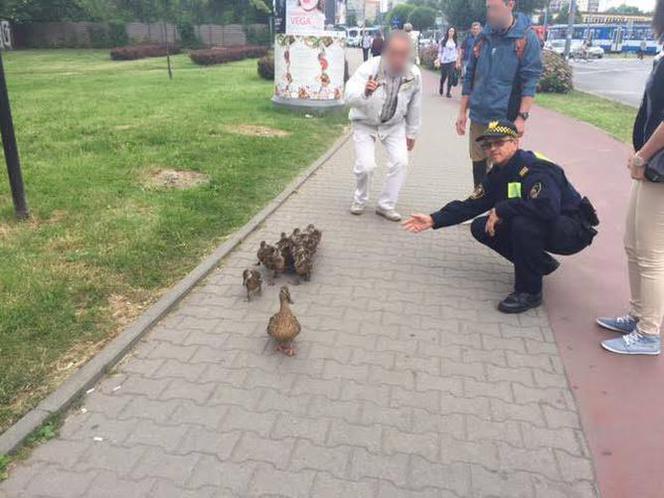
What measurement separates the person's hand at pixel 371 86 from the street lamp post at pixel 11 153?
311cm

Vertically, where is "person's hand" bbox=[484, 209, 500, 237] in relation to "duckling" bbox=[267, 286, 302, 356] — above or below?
above

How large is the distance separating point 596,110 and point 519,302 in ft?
42.5

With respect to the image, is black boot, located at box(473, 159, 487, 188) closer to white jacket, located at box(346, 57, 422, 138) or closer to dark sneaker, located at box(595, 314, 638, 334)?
white jacket, located at box(346, 57, 422, 138)

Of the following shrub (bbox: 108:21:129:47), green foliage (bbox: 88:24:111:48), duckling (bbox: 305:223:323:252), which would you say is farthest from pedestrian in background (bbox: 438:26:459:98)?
green foliage (bbox: 88:24:111:48)

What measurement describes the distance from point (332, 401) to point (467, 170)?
6.39 m

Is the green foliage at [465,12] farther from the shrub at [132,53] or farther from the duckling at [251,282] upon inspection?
the duckling at [251,282]

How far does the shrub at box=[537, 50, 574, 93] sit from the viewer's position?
18938mm

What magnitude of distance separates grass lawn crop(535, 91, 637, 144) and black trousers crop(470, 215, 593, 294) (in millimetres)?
8134

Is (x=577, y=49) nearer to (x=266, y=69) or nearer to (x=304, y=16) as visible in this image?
(x=266, y=69)

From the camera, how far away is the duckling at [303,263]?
4.62 metres

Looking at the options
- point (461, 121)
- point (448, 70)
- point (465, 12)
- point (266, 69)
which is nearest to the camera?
point (461, 121)

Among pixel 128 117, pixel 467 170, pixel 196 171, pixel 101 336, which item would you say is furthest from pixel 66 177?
pixel 467 170

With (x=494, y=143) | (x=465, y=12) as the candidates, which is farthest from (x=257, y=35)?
(x=494, y=143)

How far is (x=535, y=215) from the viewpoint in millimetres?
4059
